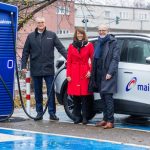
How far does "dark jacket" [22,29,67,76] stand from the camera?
37.4ft

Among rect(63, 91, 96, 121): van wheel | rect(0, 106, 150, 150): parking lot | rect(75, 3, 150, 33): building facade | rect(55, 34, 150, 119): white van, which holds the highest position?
rect(75, 3, 150, 33): building facade

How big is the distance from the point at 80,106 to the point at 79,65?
37.1 inches

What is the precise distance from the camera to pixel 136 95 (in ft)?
34.2

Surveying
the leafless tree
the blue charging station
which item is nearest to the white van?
the blue charging station

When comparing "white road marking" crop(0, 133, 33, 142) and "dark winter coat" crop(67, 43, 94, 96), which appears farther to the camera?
"dark winter coat" crop(67, 43, 94, 96)

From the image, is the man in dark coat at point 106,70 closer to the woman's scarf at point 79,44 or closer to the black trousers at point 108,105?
the black trousers at point 108,105

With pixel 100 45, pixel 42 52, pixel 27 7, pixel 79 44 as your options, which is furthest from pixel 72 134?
pixel 27 7

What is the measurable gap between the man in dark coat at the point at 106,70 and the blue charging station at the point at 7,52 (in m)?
1.90

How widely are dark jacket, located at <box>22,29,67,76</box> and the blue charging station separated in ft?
1.00

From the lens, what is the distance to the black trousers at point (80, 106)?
11.1 meters

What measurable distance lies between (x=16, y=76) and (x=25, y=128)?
5.13ft

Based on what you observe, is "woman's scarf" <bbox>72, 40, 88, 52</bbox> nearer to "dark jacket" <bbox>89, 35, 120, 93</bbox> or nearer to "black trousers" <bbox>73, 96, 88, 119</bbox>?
"dark jacket" <bbox>89, 35, 120, 93</bbox>

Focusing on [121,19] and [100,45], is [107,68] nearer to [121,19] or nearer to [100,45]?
[100,45]

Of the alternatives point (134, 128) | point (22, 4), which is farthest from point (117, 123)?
point (22, 4)
